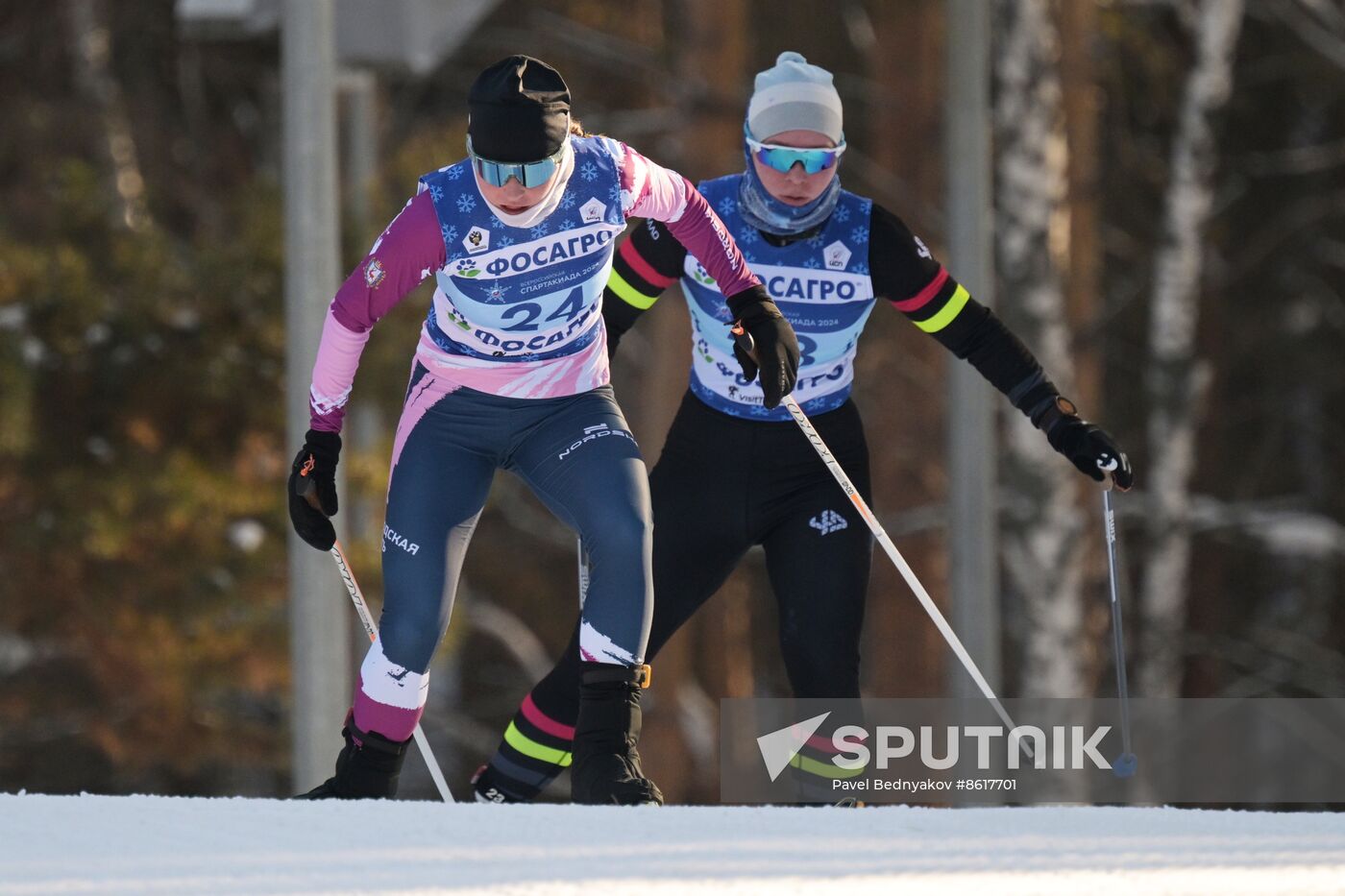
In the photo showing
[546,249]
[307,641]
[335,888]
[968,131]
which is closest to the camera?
[335,888]

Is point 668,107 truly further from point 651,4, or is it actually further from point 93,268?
point 93,268

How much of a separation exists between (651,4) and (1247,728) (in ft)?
28.1

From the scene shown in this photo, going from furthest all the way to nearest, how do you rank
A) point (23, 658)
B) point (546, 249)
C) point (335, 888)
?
point (23, 658), point (546, 249), point (335, 888)

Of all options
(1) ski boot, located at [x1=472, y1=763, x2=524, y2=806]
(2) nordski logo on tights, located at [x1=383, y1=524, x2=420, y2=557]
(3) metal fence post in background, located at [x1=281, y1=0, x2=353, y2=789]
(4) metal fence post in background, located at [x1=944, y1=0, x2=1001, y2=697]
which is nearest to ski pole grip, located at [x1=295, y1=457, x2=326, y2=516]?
(2) nordski logo on tights, located at [x1=383, y1=524, x2=420, y2=557]

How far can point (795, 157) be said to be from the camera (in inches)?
174

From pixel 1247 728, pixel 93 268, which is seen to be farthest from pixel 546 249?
pixel 1247 728

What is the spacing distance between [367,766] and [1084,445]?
1824 mm

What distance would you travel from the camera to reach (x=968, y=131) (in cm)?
790

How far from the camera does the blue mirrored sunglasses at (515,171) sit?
381 centimetres

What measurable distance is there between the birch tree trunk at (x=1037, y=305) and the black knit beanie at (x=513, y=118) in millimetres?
6299

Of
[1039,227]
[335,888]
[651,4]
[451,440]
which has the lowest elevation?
[335,888]

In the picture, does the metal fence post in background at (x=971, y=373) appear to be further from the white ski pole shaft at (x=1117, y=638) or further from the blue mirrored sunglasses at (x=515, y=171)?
the blue mirrored sunglasses at (x=515, y=171)

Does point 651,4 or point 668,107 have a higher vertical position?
point 651,4

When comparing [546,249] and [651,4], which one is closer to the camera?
[546,249]
